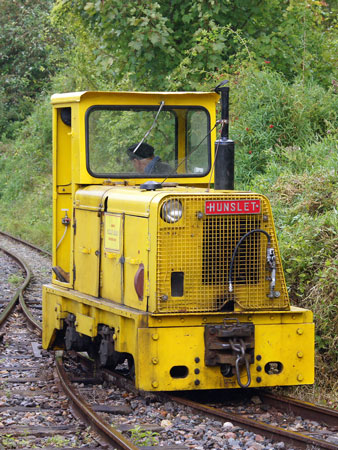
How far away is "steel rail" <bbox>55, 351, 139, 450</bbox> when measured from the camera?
18.0 feet

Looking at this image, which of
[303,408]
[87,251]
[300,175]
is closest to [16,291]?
[300,175]

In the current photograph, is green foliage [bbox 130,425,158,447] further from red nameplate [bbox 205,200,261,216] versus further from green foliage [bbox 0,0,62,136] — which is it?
green foliage [bbox 0,0,62,136]

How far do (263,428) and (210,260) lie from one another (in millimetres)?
1409

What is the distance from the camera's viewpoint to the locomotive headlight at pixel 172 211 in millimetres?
6445

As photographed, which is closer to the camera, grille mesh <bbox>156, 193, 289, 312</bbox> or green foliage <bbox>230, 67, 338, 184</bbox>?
grille mesh <bbox>156, 193, 289, 312</bbox>

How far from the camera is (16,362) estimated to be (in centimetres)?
846

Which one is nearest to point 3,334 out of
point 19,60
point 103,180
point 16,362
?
point 16,362

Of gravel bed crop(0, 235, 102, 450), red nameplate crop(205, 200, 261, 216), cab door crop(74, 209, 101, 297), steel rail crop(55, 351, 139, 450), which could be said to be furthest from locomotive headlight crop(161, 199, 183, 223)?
gravel bed crop(0, 235, 102, 450)

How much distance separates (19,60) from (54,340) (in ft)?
91.0

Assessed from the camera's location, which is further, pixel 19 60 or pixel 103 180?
pixel 19 60

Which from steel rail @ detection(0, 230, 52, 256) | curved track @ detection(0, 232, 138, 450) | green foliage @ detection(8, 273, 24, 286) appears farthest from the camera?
steel rail @ detection(0, 230, 52, 256)

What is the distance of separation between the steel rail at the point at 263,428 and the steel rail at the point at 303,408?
0.42m

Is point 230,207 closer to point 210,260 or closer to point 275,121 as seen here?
point 210,260

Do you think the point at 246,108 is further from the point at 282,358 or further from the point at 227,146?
the point at 282,358
